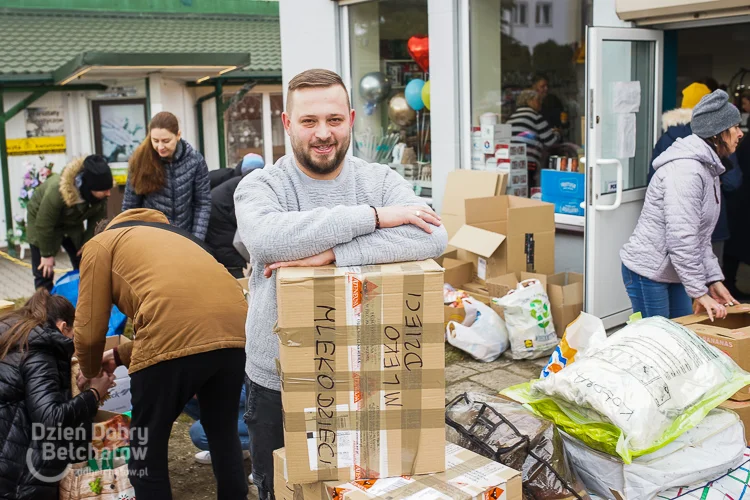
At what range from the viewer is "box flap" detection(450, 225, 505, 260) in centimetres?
602

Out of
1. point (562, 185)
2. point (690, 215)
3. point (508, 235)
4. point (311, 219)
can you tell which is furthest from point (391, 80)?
point (311, 219)

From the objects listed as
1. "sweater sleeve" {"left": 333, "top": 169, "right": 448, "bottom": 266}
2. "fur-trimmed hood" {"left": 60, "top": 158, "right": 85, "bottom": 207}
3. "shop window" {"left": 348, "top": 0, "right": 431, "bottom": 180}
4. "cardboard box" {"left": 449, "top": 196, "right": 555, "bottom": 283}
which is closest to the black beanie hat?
"fur-trimmed hood" {"left": 60, "top": 158, "right": 85, "bottom": 207}

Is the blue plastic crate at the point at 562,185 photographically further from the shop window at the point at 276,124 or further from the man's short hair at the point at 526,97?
the shop window at the point at 276,124

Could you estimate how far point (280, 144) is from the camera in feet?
49.5

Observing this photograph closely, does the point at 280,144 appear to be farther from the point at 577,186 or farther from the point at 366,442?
the point at 366,442

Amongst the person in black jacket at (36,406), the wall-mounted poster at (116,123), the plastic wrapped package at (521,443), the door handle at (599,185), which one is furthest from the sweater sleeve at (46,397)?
the wall-mounted poster at (116,123)

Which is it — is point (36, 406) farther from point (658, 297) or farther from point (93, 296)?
point (658, 297)

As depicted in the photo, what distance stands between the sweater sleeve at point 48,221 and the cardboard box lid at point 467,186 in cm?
324

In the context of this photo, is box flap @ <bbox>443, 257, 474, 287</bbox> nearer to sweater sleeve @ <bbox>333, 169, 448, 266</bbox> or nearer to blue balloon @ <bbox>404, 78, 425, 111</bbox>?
blue balloon @ <bbox>404, 78, 425, 111</bbox>

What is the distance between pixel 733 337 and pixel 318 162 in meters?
2.25

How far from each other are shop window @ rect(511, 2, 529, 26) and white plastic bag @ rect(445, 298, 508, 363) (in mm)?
3184

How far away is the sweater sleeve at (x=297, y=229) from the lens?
84.6 inches

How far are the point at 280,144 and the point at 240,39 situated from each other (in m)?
2.27

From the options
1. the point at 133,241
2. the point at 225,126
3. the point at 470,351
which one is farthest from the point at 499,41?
the point at 225,126
